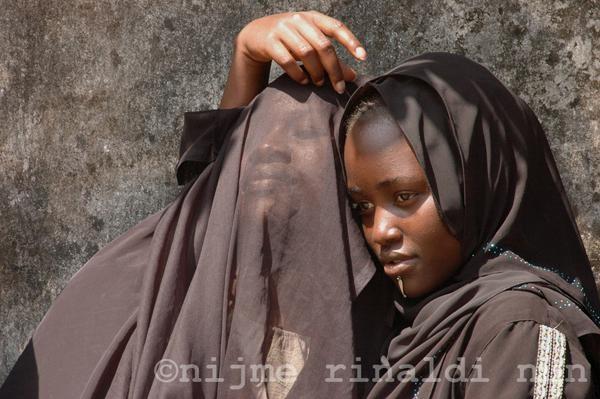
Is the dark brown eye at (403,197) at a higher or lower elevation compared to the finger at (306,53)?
lower

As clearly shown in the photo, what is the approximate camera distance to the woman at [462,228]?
2430 mm

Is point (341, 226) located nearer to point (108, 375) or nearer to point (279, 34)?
point (279, 34)

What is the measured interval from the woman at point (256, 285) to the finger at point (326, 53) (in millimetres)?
45

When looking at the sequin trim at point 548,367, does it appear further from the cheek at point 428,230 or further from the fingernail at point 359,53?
the fingernail at point 359,53

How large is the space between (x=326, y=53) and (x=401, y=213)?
51 centimetres

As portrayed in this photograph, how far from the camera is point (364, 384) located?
8.94 feet

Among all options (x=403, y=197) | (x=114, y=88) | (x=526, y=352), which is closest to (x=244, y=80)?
(x=403, y=197)

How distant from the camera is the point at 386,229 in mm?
2605

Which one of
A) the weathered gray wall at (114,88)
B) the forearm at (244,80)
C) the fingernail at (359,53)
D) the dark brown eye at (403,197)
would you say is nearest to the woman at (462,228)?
the dark brown eye at (403,197)

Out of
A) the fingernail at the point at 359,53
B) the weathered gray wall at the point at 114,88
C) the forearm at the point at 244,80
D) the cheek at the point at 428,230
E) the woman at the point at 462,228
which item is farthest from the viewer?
the weathered gray wall at the point at 114,88

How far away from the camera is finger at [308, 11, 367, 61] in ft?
9.27

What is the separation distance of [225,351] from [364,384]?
0.35 meters

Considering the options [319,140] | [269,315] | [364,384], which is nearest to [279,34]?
[319,140]

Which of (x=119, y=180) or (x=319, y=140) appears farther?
(x=119, y=180)
